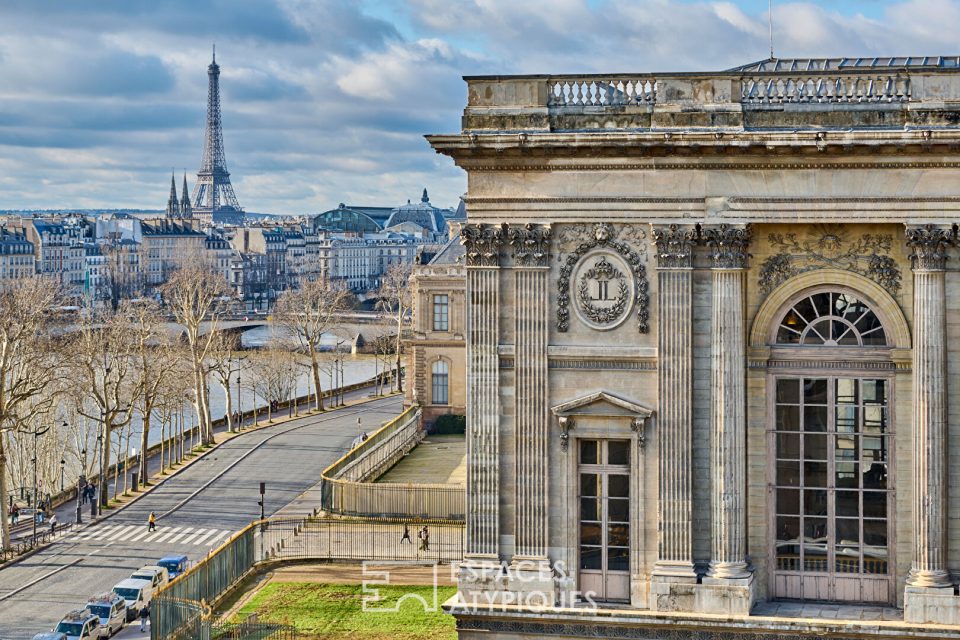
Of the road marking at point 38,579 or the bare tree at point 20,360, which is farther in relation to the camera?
the bare tree at point 20,360

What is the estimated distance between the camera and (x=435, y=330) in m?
77.9

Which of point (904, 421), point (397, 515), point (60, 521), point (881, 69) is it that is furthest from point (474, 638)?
point (60, 521)

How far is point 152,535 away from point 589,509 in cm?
3466

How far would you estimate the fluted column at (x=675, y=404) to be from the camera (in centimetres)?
2559

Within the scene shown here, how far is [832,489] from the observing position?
84.4 ft

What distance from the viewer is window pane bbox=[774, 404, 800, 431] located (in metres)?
25.9

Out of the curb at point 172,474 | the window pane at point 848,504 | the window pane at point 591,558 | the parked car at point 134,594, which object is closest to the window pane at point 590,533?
the window pane at point 591,558

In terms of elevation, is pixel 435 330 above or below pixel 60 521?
above

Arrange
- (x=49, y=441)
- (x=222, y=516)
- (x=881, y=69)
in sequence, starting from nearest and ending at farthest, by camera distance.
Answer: (x=881, y=69) → (x=222, y=516) → (x=49, y=441)

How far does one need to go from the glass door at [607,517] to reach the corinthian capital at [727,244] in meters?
3.65

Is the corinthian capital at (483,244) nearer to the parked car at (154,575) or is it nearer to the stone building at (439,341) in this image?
the parked car at (154,575)

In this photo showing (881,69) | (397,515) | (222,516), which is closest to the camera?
(881,69)

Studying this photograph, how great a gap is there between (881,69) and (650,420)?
725 cm

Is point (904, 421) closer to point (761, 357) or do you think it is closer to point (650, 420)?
point (761, 357)
